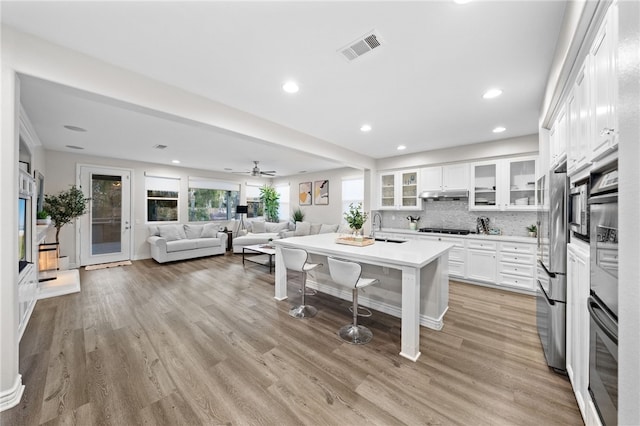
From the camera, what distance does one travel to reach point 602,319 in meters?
1.18

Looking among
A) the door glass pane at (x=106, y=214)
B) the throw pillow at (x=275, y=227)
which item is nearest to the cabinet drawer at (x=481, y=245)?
the throw pillow at (x=275, y=227)

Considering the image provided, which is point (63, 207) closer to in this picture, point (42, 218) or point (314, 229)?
point (42, 218)

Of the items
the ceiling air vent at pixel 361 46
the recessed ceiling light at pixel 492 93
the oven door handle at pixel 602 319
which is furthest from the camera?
the recessed ceiling light at pixel 492 93

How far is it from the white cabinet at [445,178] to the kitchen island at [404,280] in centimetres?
226

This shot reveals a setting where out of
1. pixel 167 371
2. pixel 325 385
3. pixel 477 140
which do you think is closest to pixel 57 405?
pixel 167 371

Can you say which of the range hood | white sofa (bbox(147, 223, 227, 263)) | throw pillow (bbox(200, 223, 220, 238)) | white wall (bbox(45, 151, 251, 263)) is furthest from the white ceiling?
throw pillow (bbox(200, 223, 220, 238))

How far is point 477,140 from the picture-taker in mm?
4410

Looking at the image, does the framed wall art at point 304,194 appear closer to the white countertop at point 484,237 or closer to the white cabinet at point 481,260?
the white countertop at point 484,237

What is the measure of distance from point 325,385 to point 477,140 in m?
4.68

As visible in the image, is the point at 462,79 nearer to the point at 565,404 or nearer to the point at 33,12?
the point at 565,404

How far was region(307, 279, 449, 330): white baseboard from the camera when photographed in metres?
2.78

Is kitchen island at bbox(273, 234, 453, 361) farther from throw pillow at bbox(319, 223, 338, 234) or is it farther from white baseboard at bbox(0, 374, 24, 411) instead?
throw pillow at bbox(319, 223, 338, 234)

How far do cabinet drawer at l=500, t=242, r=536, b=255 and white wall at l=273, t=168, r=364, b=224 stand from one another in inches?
149

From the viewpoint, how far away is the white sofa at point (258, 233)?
7168 mm
